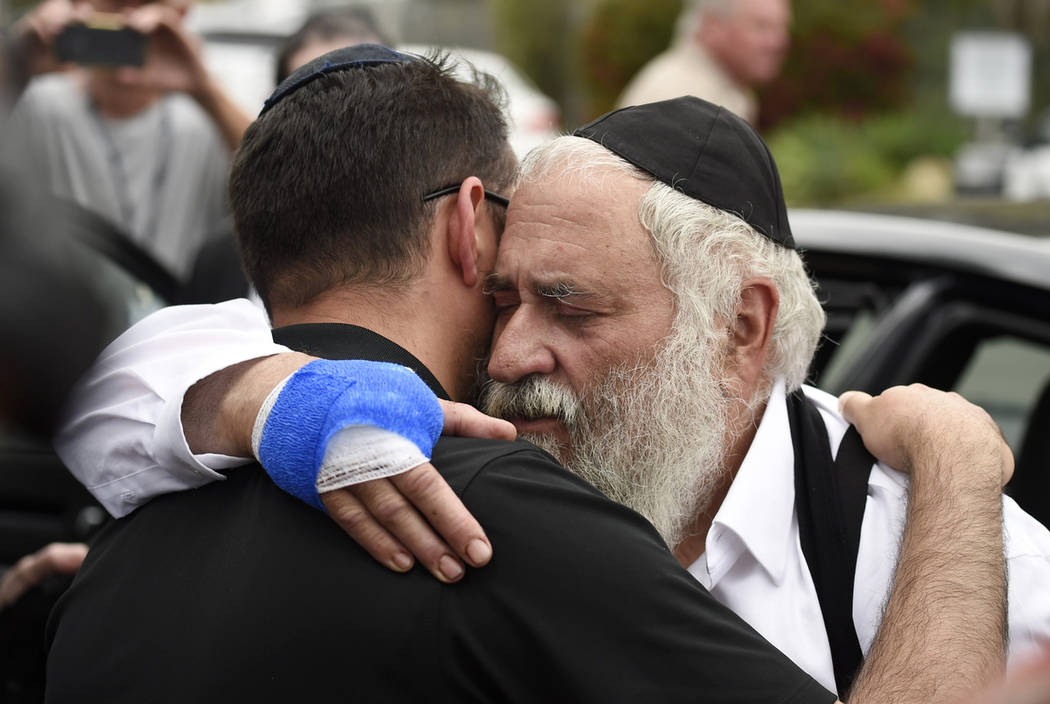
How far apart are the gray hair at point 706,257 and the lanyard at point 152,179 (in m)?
2.79

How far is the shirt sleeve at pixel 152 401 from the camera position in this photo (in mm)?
1776

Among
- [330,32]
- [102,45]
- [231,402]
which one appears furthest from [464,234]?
[102,45]

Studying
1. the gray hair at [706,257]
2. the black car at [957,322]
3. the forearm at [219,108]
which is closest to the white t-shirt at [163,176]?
the forearm at [219,108]

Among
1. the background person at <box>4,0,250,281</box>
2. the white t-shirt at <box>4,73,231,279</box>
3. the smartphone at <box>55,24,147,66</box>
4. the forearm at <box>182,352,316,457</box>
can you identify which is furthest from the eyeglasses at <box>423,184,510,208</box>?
the white t-shirt at <box>4,73,231,279</box>

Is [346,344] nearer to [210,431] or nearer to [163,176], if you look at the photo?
[210,431]

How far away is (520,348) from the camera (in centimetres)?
230

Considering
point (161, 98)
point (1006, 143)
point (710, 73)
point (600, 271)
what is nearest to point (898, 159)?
point (1006, 143)

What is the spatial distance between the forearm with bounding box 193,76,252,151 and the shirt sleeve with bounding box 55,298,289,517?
285 centimetres

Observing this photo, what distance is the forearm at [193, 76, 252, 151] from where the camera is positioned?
15.4 ft

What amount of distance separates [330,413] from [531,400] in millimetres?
805

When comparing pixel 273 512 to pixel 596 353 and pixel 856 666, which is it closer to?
pixel 596 353

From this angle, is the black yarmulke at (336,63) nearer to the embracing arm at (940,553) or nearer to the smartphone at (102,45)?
the embracing arm at (940,553)

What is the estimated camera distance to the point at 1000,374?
129 inches

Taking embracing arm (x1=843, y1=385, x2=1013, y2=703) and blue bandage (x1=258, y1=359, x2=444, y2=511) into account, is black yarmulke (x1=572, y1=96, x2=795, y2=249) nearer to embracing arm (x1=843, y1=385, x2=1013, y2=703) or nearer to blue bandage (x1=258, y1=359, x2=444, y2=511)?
embracing arm (x1=843, y1=385, x2=1013, y2=703)
